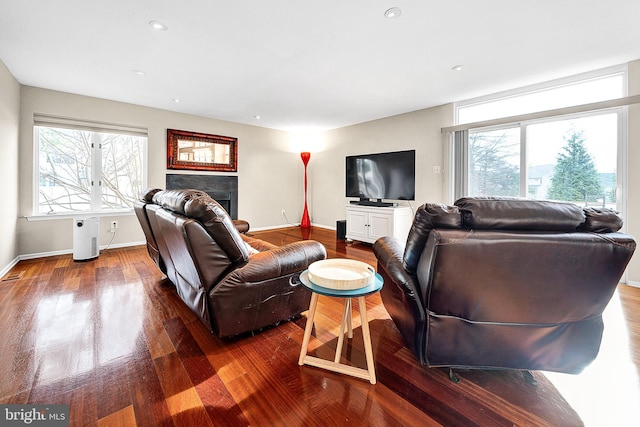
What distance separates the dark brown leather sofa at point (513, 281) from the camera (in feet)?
3.72

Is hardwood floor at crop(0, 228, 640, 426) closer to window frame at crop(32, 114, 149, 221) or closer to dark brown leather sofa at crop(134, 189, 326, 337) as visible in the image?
dark brown leather sofa at crop(134, 189, 326, 337)

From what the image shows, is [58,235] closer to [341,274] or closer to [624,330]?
[341,274]

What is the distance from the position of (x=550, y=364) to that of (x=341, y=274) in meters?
1.09

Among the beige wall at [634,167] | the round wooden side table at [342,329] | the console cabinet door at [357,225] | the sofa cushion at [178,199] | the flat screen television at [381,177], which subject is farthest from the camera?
the console cabinet door at [357,225]

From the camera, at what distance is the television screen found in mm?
4422

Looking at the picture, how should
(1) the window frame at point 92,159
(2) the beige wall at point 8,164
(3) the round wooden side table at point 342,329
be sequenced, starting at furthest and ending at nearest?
(1) the window frame at point 92,159 < (2) the beige wall at point 8,164 < (3) the round wooden side table at point 342,329

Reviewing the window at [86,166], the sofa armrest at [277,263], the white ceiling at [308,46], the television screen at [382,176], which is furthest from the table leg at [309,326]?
the window at [86,166]

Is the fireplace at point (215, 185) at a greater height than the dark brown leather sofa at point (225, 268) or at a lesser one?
greater

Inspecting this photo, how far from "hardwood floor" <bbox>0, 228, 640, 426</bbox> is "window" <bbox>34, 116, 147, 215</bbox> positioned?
7.50ft

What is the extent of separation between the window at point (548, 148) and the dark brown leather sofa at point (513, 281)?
Answer: 258cm

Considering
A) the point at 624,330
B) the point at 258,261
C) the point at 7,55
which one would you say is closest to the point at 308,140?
the point at 7,55

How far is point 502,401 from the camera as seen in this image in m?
1.28

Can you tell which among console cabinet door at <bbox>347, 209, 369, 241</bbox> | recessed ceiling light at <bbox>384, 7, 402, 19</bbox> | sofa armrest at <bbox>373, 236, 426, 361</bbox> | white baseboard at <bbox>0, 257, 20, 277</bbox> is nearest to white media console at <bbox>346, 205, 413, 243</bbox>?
console cabinet door at <bbox>347, 209, 369, 241</bbox>

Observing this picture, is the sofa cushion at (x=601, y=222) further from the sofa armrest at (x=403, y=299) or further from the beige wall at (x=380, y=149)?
the beige wall at (x=380, y=149)
